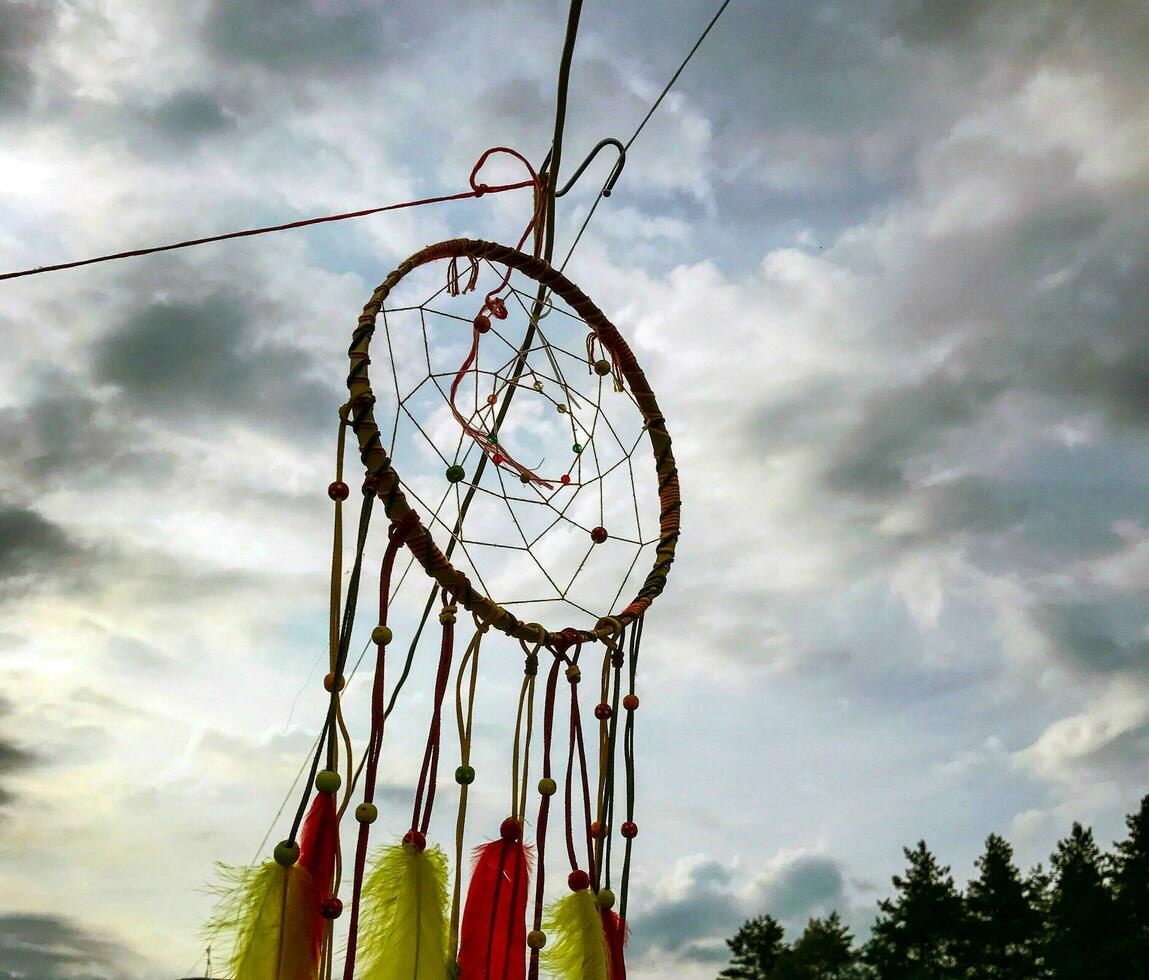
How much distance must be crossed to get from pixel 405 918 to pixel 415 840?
0.11 metres

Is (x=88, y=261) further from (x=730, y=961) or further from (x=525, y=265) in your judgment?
(x=730, y=961)

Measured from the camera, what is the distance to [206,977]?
4.75 ft

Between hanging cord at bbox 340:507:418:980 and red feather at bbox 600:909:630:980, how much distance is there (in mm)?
477

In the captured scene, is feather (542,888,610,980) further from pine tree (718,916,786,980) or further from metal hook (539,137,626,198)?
pine tree (718,916,786,980)

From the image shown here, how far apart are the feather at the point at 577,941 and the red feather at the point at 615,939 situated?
1.2 inches

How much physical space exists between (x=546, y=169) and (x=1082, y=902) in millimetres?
17767

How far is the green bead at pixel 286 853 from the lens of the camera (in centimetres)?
148

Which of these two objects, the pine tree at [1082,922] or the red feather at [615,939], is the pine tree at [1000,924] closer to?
the pine tree at [1082,922]

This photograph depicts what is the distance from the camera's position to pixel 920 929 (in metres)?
20.0

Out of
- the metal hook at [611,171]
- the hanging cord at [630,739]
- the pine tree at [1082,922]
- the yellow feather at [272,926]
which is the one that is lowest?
the yellow feather at [272,926]

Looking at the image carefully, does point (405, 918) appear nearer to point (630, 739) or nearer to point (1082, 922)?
point (630, 739)

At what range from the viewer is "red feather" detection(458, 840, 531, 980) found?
1637 millimetres

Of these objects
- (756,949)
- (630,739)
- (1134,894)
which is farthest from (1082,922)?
(630,739)

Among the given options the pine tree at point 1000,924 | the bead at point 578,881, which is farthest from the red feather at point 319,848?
the pine tree at point 1000,924
